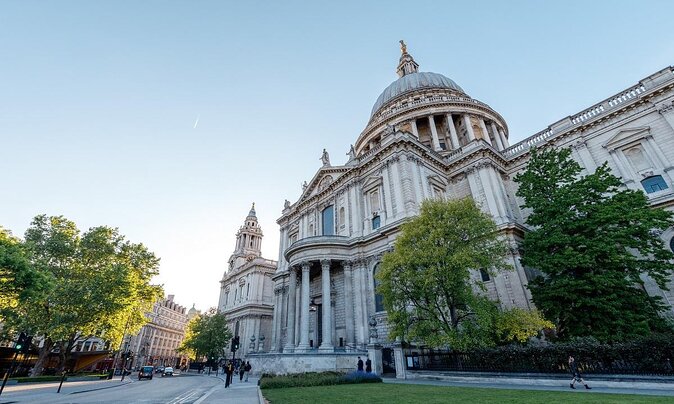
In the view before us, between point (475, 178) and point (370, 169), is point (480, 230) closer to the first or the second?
point (475, 178)

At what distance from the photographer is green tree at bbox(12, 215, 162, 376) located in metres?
27.4

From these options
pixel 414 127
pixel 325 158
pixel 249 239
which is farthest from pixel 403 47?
pixel 249 239

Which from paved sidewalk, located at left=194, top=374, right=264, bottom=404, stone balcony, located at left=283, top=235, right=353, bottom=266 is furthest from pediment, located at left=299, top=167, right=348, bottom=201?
paved sidewalk, located at left=194, top=374, right=264, bottom=404

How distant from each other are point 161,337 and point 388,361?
3548 inches

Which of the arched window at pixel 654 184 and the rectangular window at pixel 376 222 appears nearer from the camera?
the arched window at pixel 654 184

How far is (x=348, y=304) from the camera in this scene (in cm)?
2842

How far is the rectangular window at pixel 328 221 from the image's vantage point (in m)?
35.9

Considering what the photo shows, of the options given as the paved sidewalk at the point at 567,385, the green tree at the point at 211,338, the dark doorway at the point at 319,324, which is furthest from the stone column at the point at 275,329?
the paved sidewalk at the point at 567,385

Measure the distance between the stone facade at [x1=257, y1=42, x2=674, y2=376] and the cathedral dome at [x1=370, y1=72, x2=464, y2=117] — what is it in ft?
44.7

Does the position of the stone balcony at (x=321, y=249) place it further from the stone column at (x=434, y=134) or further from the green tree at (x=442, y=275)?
the stone column at (x=434, y=134)

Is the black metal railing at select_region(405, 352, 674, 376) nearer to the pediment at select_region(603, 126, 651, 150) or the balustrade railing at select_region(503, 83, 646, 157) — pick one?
the pediment at select_region(603, 126, 651, 150)

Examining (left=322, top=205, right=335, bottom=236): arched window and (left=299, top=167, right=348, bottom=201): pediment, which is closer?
(left=322, top=205, right=335, bottom=236): arched window

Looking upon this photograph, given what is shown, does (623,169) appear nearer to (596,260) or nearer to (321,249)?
(596,260)

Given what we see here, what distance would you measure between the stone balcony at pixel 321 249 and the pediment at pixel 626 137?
23.4m
